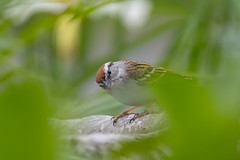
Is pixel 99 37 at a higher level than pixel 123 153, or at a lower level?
lower

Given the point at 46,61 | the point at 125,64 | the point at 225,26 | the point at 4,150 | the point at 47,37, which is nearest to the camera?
the point at 4,150

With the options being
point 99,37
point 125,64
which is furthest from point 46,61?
point 125,64

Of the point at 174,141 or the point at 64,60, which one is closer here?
the point at 174,141

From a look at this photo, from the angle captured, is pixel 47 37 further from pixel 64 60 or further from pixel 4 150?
pixel 4 150

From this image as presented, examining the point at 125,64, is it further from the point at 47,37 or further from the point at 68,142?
the point at 47,37

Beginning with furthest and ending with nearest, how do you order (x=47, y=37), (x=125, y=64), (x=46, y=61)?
(x=47, y=37), (x=46, y=61), (x=125, y=64)

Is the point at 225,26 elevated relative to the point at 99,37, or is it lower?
elevated

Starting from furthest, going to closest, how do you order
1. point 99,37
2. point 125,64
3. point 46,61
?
point 99,37 < point 46,61 < point 125,64

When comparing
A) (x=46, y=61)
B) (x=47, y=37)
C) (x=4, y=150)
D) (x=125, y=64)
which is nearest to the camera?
(x=4, y=150)

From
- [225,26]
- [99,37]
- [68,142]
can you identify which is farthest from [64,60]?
[68,142]
